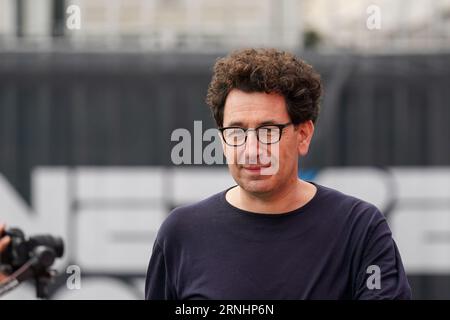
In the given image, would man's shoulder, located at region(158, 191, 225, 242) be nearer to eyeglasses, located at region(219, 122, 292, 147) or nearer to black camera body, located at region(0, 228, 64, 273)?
eyeglasses, located at region(219, 122, 292, 147)

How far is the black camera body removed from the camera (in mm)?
2676

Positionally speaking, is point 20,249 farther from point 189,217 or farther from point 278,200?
point 278,200

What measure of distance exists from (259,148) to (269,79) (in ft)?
0.58

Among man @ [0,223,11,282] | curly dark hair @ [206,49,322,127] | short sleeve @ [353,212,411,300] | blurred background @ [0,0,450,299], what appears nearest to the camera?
short sleeve @ [353,212,411,300]

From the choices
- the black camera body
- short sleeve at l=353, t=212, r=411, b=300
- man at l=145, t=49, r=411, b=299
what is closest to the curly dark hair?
man at l=145, t=49, r=411, b=299

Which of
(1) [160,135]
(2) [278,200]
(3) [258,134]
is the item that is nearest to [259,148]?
(3) [258,134]

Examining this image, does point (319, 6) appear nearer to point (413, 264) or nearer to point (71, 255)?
point (413, 264)

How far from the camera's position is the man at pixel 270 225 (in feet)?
7.14

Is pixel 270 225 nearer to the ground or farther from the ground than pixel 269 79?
nearer to the ground

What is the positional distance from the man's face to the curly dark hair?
24 mm

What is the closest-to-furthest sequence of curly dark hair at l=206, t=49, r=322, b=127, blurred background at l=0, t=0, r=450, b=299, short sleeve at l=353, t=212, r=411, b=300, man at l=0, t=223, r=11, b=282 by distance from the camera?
1. short sleeve at l=353, t=212, r=411, b=300
2. curly dark hair at l=206, t=49, r=322, b=127
3. man at l=0, t=223, r=11, b=282
4. blurred background at l=0, t=0, r=450, b=299

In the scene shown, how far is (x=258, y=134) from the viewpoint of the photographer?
2209 millimetres

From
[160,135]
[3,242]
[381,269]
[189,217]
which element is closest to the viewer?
[381,269]

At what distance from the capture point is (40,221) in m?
6.85
